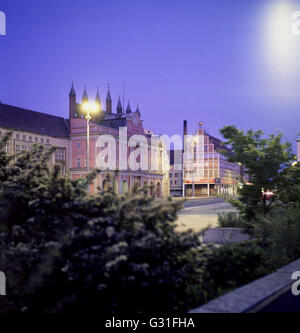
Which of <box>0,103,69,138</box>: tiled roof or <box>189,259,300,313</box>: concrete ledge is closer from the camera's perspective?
<box>189,259,300,313</box>: concrete ledge

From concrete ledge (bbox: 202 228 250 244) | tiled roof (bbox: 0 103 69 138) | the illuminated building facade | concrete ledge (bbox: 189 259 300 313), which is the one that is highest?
tiled roof (bbox: 0 103 69 138)

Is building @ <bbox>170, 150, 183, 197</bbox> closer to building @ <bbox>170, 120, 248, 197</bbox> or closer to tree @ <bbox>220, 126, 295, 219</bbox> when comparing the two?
building @ <bbox>170, 120, 248, 197</bbox>

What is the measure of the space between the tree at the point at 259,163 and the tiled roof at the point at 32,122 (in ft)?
189

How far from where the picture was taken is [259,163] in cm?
1051

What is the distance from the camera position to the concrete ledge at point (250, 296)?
3.71m

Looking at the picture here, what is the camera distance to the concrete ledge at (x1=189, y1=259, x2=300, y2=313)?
3.71 meters

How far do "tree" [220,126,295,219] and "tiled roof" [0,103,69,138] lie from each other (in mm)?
57507

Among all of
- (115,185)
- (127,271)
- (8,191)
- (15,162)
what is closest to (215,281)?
(127,271)

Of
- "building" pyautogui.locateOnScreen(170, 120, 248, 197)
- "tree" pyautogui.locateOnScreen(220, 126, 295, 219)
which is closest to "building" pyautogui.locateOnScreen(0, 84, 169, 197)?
"building" pyautogui.locateOnScreen(170, 120, 248, 197)

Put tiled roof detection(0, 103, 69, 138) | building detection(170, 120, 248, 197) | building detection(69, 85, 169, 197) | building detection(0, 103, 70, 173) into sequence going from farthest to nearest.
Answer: building detection(170, 120, 248, 197)
building detection(69, 85, 169, 197)
tiled roof detection(0, 103, 69, 138)
building detection(0, 103, 70, 173)

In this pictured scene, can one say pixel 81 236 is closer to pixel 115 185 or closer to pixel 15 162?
pixel 115 185

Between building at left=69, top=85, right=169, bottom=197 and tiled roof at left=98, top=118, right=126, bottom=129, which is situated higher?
tiled roof at left=98, top=118, right=126, bottom=129
